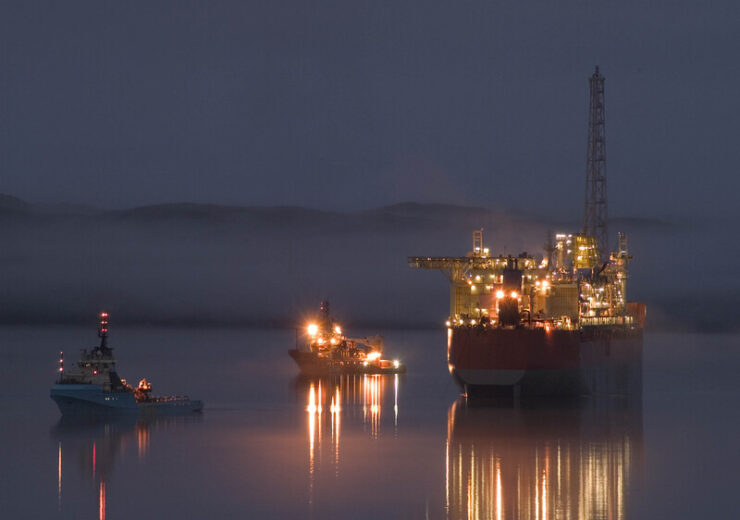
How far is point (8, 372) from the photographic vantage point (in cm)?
12156

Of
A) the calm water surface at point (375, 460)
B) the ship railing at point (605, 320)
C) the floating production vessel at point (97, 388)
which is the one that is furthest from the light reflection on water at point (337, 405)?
the ship railing at point (605, 320)

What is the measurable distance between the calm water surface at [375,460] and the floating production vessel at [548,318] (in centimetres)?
216

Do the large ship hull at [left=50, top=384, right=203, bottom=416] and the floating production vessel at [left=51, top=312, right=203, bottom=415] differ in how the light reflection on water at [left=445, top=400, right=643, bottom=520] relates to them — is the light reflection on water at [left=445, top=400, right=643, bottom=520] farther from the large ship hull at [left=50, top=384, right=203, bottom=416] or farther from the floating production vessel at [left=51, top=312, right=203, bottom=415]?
the floating production vessel at [left=51, top=312, right=203, bottom=415]

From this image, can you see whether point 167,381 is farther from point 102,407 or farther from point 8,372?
point 102,407

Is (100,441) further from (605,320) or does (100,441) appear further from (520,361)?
(605,320)

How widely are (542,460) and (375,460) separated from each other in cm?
722

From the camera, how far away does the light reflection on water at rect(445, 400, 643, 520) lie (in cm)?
4166

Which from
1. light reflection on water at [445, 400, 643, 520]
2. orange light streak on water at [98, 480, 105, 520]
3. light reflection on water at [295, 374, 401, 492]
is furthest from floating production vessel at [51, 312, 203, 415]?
light reflection on water at [445, 400, 643, 520]

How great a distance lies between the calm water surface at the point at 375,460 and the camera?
42.0 meters

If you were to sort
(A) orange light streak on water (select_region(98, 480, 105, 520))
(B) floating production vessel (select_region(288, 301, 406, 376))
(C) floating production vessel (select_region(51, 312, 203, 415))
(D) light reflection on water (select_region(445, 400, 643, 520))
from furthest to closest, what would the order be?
1. (B) floating production vessel (select_region(288, 301, 406, 376))
2. (C) floating production vessel (select_region(51, 312, 203, 415))
3. (D) light reflection on water (select_region(445, 400, 643, 520))
4. (A) orange light streak on water (select_region(98, 480, 105, 520))

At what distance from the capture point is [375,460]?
5212cm

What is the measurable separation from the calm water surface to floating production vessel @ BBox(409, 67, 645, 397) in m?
2.16

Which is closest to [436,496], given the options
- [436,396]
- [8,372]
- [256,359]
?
[436,396]

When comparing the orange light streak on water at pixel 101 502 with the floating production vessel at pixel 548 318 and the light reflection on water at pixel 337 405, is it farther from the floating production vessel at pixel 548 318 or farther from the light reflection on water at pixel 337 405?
the floating production vessel at pixel 548 318
